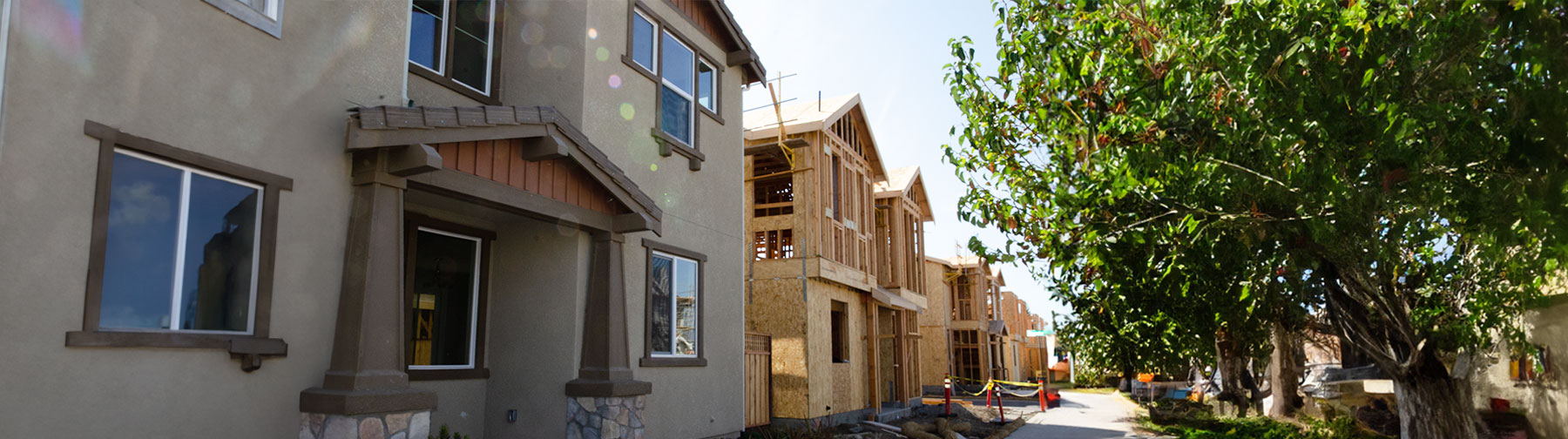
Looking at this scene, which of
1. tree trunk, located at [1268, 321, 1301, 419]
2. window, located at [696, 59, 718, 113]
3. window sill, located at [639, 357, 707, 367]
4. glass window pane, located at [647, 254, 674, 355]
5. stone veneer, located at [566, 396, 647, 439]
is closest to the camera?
stone veneer, located at [566, 396, 647, 439]

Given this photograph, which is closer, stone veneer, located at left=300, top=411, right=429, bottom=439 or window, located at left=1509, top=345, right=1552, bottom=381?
stone veneer, located at left=300, top=411, right=429, bottom=439

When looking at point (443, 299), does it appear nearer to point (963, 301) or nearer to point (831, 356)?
point (831, 356)

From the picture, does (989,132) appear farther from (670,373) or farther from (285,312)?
(285,312)

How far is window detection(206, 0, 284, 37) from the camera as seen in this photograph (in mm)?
6977

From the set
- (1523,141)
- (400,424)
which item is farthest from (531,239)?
(1523,141)

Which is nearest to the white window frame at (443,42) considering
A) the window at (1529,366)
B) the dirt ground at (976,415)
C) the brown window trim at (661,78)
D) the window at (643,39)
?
the brown window trim at (661,78)

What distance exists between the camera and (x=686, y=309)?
42.0 ft

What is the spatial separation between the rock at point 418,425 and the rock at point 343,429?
49 cm

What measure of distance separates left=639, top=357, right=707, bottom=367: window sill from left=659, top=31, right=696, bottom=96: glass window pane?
4.00 m

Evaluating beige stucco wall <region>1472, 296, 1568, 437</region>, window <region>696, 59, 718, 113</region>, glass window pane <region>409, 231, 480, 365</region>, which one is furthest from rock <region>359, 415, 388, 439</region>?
beige stucco wall <region>1472, 296, 1568, 437</region>

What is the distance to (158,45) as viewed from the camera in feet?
21.3

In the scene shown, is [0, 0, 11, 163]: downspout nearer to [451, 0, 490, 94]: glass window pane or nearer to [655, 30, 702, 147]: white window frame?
[451, 0, 490, 94]: glass window pane

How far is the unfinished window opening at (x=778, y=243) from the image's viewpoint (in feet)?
65.2

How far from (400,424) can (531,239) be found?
144 inches
